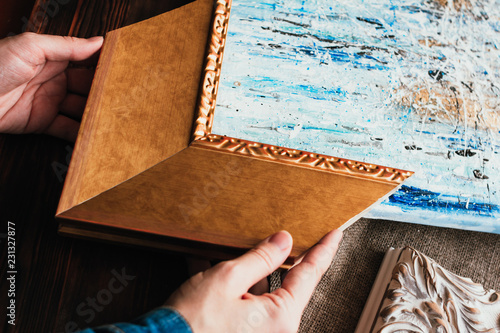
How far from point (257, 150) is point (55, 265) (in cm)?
39

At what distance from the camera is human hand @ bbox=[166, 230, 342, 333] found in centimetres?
46

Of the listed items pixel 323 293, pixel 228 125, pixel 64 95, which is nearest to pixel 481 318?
pixel 323 293

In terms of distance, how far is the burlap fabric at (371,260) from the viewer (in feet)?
2.15

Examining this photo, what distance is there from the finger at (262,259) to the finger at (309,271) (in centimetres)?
4

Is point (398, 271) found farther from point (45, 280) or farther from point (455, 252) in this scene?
point (45, 280)

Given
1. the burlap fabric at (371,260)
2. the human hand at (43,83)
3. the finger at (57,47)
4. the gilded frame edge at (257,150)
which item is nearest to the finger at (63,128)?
the human hand at (43,83)

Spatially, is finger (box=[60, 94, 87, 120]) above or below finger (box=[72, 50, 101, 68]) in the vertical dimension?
below

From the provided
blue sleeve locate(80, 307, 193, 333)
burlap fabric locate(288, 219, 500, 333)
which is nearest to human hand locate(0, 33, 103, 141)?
blue sleeve locate(80, 307, 193, 333)

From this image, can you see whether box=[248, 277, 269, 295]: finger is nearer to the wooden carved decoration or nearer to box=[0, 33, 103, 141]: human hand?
the wooden carved decoration

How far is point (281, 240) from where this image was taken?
0.54 meters

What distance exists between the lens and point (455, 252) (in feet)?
2.41

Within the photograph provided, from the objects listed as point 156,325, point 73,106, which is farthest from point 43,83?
point 156,325
